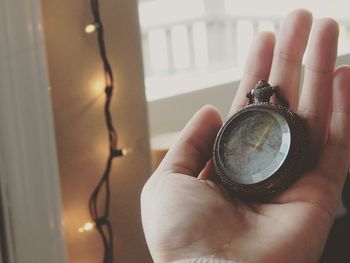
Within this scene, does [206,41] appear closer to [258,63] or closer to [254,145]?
[258,63]

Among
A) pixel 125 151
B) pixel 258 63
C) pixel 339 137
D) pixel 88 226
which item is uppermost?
pixel 258 63

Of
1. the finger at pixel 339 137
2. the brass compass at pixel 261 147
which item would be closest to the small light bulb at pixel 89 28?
the brass compass at pixel 261 147

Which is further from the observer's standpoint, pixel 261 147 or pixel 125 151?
pixel 125 151

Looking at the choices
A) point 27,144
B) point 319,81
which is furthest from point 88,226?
point 319,81

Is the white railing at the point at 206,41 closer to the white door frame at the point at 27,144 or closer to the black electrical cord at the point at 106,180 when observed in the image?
the black electrical cord at the point at 106,180

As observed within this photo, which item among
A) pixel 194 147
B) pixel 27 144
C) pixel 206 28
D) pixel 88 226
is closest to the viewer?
pixel 194 147

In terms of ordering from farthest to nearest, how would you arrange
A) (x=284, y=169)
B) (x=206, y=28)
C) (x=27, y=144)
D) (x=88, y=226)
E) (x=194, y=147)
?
1. (x=206, y=28)
2. (x=88, y=226)
3. (x=27, y=144)
4. (x=194, y=147)
5. (x=284, y=169)

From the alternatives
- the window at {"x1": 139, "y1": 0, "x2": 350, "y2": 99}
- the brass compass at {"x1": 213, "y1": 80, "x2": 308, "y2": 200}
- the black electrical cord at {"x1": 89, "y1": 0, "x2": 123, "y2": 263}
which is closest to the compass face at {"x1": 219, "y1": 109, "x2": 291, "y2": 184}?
the brass compass at {"x1": 213, "y1": 80, "x2": 308, "y2": 200}
